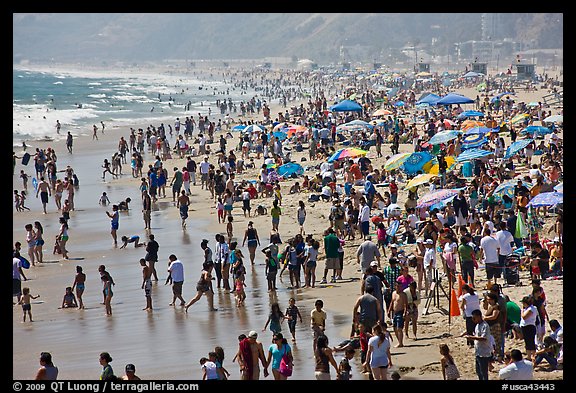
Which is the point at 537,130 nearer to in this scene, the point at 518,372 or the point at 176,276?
the point at 176,276

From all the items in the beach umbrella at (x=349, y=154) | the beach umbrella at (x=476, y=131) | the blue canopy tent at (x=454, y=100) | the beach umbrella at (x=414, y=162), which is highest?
the blue canopy tent at (x=454, y=100)

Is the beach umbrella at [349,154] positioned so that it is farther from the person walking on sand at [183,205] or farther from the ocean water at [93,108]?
the ocean water at [93,108]

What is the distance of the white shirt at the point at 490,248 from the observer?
49.1ft

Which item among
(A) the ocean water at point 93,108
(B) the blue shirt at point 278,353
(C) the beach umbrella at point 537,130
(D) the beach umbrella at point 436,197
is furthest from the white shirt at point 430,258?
(A) the ocean water at point 93,108

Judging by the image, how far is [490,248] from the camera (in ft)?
49.1

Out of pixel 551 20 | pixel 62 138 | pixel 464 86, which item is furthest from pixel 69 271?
pixel 551 20

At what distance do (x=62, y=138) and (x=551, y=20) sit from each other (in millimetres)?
133608

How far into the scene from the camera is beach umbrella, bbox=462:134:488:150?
91.8ft

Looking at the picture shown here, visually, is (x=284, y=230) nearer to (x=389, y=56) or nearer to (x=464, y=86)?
(x=464, y=86)

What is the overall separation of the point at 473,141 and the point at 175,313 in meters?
15.4

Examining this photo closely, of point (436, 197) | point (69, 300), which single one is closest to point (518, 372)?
point (436, 197)

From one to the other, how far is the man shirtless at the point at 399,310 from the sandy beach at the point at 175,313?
224mm

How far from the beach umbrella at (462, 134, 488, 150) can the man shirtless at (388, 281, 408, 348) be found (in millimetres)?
15958

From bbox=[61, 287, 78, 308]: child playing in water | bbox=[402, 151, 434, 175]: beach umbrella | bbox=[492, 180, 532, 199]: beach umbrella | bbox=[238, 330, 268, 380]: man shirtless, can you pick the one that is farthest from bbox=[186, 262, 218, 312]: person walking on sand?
bbox=[402, 151, 434, 175]: beach umbrella
